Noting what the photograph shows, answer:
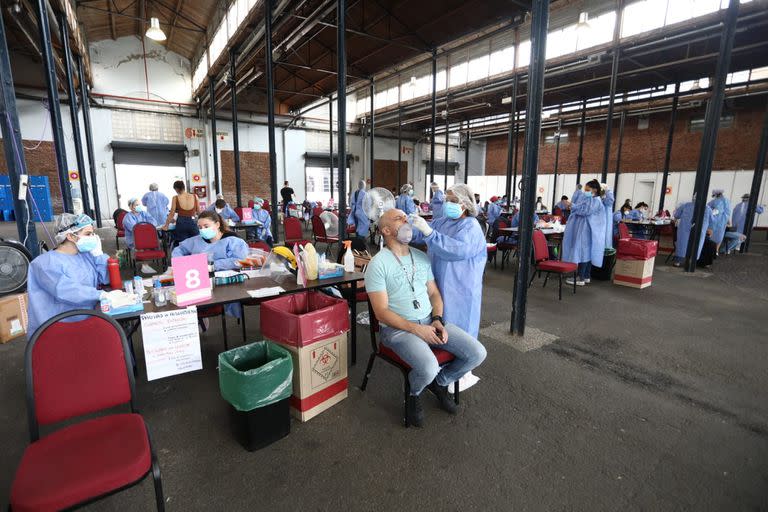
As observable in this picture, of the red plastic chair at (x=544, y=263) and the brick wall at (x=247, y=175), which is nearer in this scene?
the red plastic chair at (x=544, y=263)

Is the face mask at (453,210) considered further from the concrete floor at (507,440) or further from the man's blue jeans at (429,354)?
the concrete floor at (507,440)

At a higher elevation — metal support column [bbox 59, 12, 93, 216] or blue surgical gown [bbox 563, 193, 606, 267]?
metal support column [bbox 59, 12, 93, 216]

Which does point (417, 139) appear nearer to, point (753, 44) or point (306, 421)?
point (753, 44)

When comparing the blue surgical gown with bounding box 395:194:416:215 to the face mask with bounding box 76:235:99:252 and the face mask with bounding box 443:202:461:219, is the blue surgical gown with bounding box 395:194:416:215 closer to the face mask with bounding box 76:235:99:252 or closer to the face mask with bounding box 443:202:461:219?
the face mask with bounding box 443:202:461:219

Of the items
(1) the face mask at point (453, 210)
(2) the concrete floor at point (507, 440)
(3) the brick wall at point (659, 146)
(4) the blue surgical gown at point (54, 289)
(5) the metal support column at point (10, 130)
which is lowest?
(2) the concrete floor at point (507, 440)

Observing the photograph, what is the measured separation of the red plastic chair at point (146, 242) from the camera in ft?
18.9

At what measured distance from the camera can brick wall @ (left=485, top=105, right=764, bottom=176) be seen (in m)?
13.6

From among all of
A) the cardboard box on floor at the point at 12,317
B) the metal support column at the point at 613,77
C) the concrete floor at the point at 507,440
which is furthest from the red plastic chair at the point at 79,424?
the metal support column at the point at 613,77

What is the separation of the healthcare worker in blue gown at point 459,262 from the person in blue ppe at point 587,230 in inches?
150

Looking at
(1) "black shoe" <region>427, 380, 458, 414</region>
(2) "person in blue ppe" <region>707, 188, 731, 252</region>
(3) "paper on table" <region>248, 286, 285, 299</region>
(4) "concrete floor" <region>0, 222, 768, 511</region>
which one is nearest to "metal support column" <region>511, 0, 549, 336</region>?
(4) "concrete floor" <region>0, 222, 768, 511</region>

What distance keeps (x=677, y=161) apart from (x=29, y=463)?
1963cm

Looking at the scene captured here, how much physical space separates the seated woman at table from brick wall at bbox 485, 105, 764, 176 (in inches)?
460

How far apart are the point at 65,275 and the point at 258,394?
4.70 feet

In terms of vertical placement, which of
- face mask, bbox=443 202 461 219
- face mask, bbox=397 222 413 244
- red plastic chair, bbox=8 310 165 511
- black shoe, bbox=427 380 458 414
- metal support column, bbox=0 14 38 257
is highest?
metal support column, bbox=0 14 38 257
